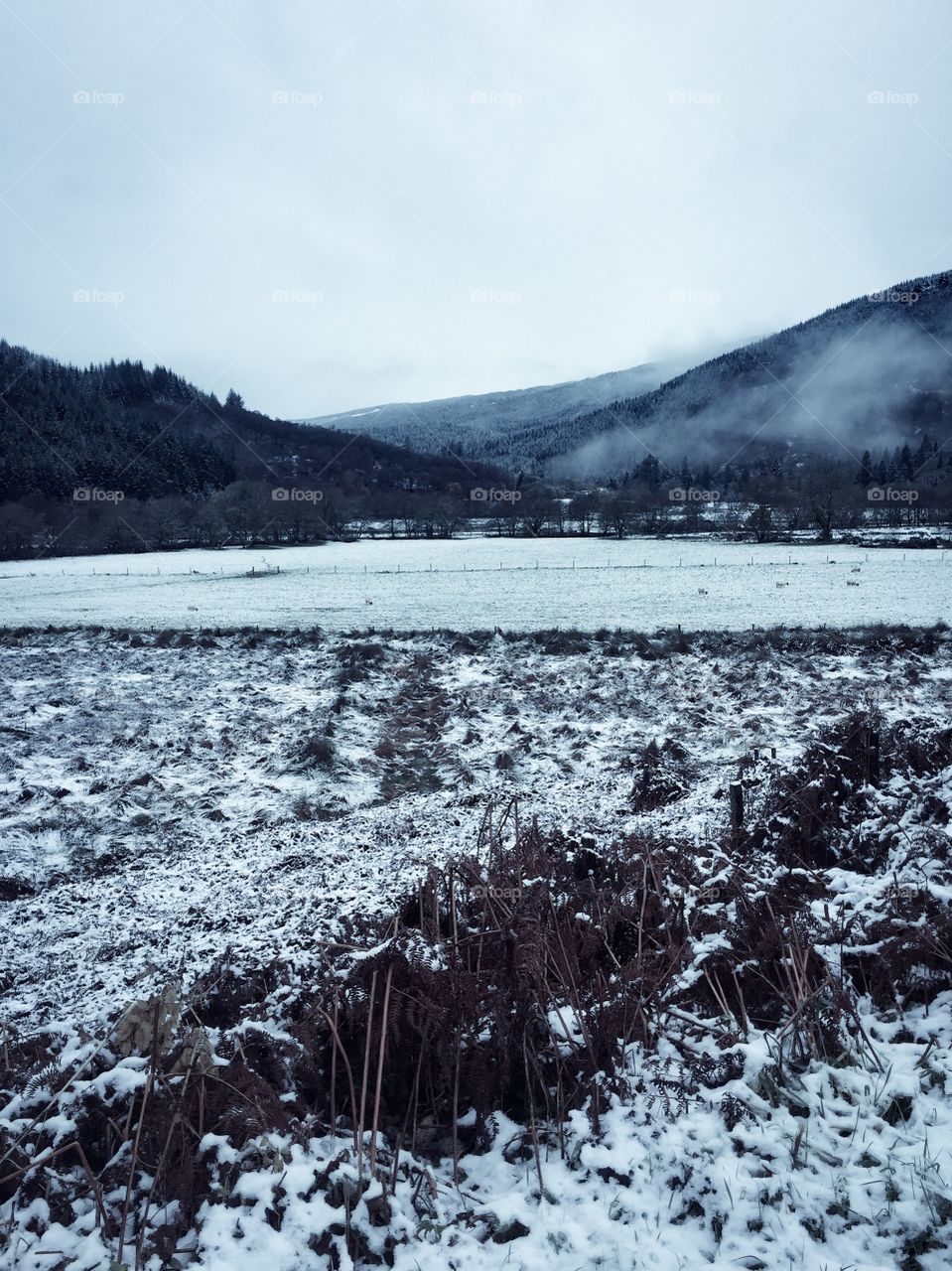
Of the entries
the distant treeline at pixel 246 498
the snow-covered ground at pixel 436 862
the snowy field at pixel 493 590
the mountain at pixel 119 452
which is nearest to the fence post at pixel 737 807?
the snow-covered ground at pixel 436 862

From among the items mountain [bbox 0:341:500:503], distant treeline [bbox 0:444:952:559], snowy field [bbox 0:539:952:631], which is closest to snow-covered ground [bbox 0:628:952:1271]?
snowy field [bbox 0:539:952:631]

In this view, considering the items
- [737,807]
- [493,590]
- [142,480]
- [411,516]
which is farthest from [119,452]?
[737,807]

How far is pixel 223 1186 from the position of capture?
3734mm

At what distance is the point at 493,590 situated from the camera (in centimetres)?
3716

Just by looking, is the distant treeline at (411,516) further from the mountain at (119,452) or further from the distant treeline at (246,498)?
the mountain at (119,452)

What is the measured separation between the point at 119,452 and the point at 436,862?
144514 millimetres

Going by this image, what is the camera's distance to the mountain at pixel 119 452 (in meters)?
119

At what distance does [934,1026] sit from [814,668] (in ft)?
42.9

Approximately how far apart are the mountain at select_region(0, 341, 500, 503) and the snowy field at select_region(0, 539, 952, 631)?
6310 cm

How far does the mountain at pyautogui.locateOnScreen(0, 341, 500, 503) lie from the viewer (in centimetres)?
11919

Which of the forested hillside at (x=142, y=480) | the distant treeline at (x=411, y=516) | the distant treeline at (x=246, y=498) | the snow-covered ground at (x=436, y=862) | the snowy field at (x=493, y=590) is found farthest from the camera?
the distant treeline at (x=246, y=498)

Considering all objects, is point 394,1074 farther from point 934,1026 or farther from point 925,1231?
point 934,1026

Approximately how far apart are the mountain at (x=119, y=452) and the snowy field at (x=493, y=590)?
63.1 m

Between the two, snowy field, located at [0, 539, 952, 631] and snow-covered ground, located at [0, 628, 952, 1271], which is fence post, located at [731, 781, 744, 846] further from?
snowy field, located at [0, 539, 952, 631]
